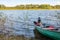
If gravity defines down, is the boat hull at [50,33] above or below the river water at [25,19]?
below

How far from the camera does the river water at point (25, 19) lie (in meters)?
4.11

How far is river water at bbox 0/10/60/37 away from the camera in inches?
162

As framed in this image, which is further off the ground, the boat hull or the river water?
the river water

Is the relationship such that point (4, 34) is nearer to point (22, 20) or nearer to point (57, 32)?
point (22, 20)

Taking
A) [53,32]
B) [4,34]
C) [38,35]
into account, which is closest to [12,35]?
[4,34]

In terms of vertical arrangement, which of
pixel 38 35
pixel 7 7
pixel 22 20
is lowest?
pixel 38 35

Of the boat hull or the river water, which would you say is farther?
the river water

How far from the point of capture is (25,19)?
415 cm

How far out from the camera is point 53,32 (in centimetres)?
404

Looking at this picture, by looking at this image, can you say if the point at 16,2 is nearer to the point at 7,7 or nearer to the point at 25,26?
the point at 7,7

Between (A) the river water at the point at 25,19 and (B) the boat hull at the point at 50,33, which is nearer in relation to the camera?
(B) the boat hull at the point at 50,33

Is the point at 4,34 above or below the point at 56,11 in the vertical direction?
below

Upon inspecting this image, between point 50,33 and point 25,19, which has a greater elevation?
point 25,19

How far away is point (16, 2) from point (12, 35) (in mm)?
626
